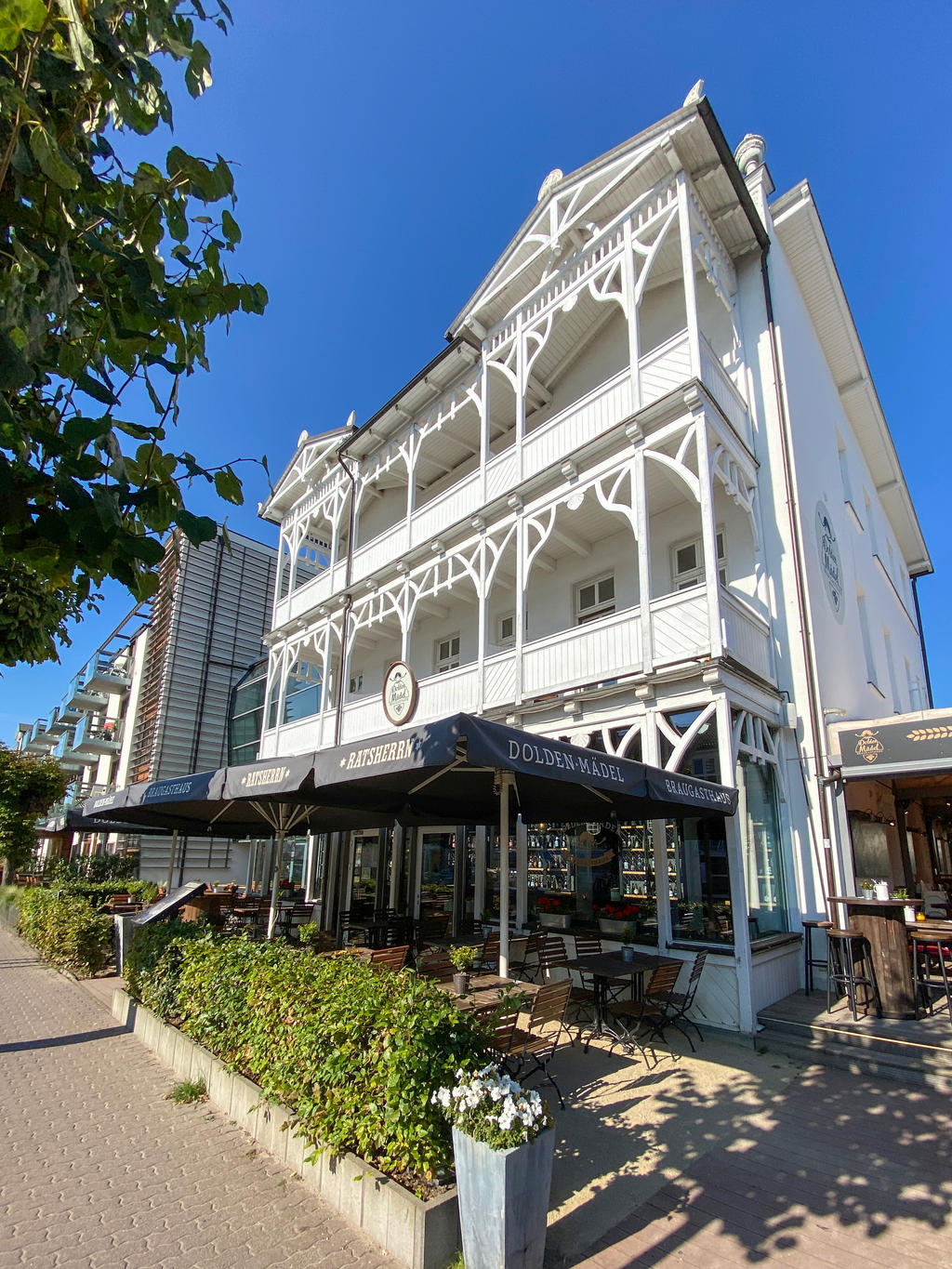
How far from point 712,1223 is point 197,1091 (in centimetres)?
402

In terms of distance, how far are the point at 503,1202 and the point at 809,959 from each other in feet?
23.4

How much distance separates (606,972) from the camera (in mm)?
6469

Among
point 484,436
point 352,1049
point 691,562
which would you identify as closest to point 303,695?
point 484,436

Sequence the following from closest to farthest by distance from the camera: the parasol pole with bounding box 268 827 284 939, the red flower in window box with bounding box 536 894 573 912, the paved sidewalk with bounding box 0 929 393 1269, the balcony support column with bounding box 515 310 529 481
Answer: the paved sidewalk with bounding box 0 929 393 1269, the parasol pole with bounding box 268 827 284 939, the red flower in window box with bounding box 536 894 573 912, the balcony support column with bounding box 515 310 529 481

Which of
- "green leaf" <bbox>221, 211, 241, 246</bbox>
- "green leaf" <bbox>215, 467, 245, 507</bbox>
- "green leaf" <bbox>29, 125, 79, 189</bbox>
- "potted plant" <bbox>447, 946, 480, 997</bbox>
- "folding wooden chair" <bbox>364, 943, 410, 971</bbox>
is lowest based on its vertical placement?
"folding wooden chair" <bbox>364, 943, 410, 971</bbox>

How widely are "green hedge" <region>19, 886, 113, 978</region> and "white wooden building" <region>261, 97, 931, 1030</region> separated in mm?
5610

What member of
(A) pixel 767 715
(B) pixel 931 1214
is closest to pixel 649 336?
(A) pixel 767 715

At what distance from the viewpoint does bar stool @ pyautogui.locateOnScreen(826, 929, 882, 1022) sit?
721cm

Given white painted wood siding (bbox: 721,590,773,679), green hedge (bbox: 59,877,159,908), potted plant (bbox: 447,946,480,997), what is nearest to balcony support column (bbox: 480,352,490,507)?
white painted wood siding (bbox: 721,590,773,679)

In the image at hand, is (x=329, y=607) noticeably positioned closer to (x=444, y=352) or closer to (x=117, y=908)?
(x=444, y=352)

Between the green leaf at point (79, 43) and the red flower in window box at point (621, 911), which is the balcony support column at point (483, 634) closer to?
the red flower in window box at point (621, 911)

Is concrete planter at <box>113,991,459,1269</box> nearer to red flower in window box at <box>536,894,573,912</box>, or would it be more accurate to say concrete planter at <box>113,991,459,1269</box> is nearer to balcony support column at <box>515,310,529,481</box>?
red flower in window box at <box>536,894,573,912</box>

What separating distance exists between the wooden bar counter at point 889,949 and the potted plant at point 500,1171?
18.4 ft

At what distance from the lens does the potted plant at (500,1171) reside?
306 cm
